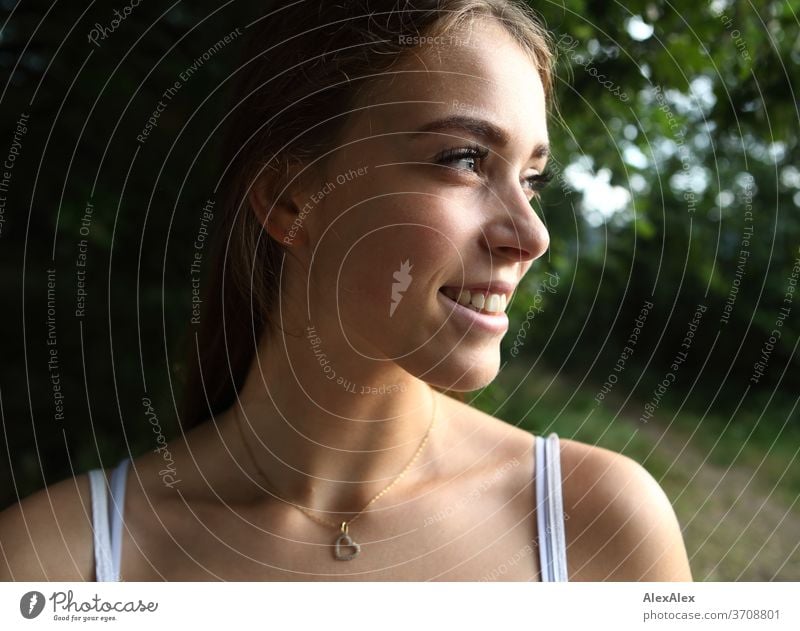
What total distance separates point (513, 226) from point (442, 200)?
0.05 m

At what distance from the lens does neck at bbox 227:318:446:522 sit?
0.63 m

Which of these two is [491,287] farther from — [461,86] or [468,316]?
[461,86]

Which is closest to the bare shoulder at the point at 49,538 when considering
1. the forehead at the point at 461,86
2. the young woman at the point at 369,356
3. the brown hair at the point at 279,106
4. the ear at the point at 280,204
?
the young woman at the point at 369,356

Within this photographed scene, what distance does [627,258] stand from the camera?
1.07 m

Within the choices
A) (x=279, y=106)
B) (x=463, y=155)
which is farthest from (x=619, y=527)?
(x=279, y=106)

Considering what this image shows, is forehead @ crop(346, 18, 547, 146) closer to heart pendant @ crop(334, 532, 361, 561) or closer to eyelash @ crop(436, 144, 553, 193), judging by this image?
eyelash @ crop(436, 144, 553, 193)

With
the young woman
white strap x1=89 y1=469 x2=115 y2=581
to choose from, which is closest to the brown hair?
the young woman

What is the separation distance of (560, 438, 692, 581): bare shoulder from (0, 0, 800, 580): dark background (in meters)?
0.24

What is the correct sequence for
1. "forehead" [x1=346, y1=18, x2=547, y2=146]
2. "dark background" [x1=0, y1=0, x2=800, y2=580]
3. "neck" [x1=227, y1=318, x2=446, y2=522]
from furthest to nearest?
"dark background" [x1=0, y1=0, x2=800, y2=580], "neck" [x1=227, y1=318, x2=446, y2=522], "forehead" [x1=346, y1=18, x2=547, y2=146]

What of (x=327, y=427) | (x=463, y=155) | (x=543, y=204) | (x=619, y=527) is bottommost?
(x=619, y=527)

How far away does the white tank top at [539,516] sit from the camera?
619 mm

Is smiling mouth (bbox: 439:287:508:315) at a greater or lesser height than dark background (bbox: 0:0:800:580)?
lesser

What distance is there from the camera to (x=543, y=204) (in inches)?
34.5
